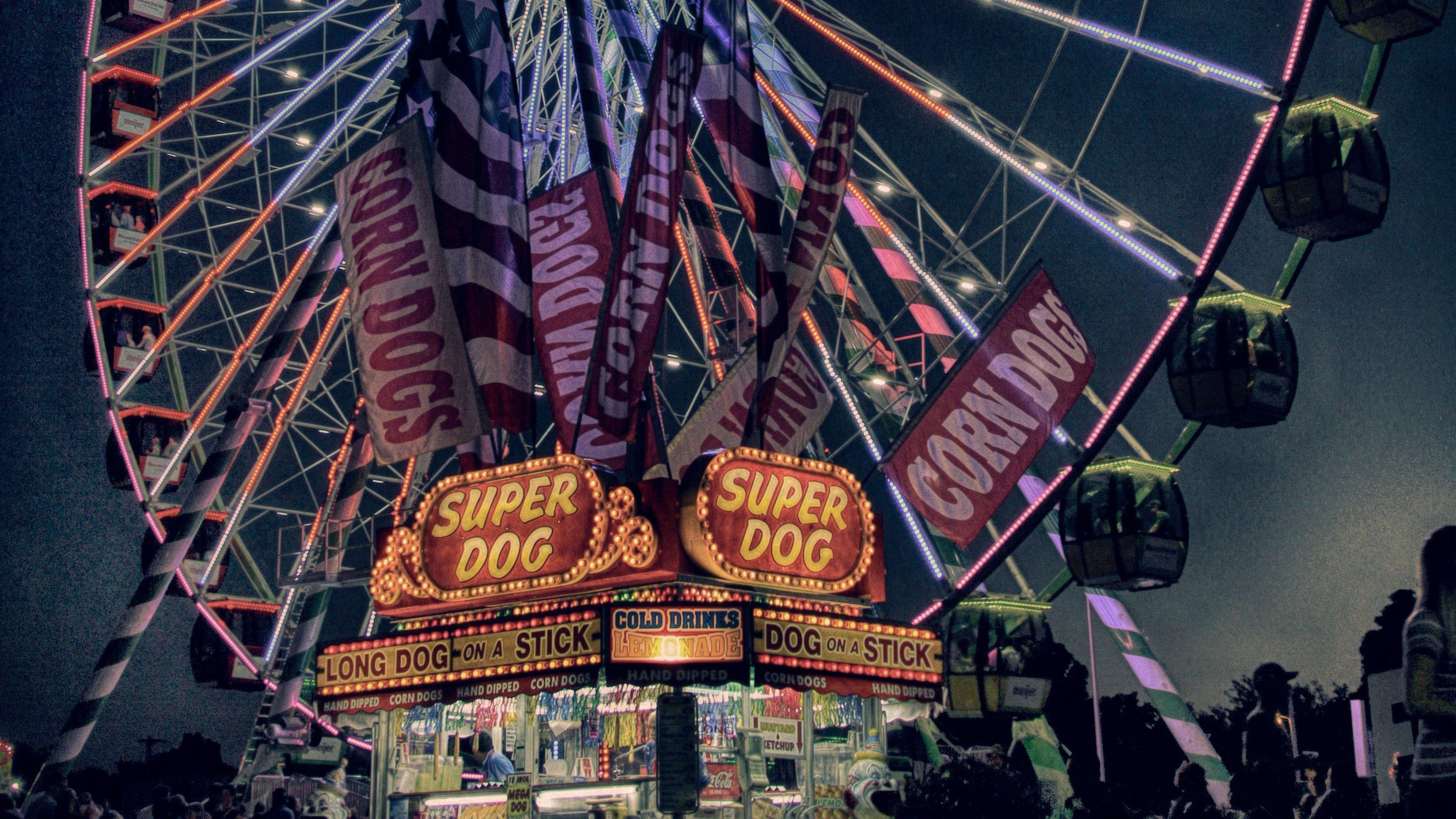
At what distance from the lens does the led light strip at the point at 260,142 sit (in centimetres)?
2156

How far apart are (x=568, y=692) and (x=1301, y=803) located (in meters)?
8.55

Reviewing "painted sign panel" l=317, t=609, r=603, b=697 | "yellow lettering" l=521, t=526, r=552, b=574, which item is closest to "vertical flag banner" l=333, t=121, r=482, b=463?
"yellow lettering" l=521, t=526, r=552, b=574

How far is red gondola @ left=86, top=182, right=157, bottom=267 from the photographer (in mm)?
Result: 21719

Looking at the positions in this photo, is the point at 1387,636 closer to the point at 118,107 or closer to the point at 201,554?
the point at 201,554

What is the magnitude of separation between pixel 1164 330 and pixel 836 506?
16.9 feet

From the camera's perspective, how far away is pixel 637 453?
638 inches

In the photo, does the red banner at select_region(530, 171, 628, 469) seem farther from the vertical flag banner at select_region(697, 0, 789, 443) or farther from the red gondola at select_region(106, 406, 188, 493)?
the red gondola at select_region(106, 406, 188, 493)

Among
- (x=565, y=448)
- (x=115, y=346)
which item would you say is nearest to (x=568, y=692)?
(x=565, y=448)

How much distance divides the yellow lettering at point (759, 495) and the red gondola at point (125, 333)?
12.9 m

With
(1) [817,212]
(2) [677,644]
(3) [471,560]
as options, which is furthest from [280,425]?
(2) [677,644]

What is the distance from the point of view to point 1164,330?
16.7 meters

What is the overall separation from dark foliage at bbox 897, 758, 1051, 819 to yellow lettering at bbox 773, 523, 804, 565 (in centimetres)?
277

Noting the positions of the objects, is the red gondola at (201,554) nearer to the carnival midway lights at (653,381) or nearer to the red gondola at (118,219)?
the carnival midway lights at (653,381)

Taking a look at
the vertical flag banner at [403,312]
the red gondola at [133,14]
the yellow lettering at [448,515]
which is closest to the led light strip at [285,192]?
the red gondola at [133,14]
